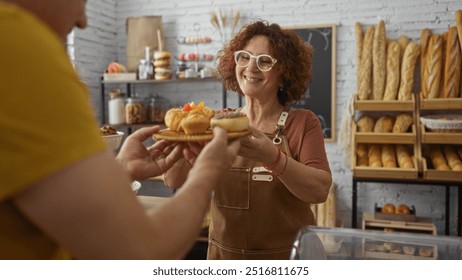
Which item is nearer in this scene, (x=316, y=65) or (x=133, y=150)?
(x=133, y=150)

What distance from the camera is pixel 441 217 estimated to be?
4.05 m

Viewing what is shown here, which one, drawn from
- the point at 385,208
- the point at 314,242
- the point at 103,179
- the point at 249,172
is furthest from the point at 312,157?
the point at 385,208

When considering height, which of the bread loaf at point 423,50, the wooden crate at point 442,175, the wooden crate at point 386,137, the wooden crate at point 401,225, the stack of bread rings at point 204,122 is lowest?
the wooden crate at point 401,225

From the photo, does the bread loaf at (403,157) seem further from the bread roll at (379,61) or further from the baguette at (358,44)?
the baguette at (358,44)

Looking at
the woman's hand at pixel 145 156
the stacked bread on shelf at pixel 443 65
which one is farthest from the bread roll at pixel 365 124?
the woman's hand at pixel 145 156

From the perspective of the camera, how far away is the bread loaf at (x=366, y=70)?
388cm

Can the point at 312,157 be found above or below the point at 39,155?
below

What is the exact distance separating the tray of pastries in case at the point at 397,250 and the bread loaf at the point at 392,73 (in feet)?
9.73

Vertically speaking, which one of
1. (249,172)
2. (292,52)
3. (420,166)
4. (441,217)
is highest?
(292,52)

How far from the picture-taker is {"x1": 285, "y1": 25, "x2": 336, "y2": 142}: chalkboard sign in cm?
421

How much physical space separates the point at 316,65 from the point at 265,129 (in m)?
2.44

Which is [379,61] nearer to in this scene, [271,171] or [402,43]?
[402,43]

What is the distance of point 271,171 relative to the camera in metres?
1.74
